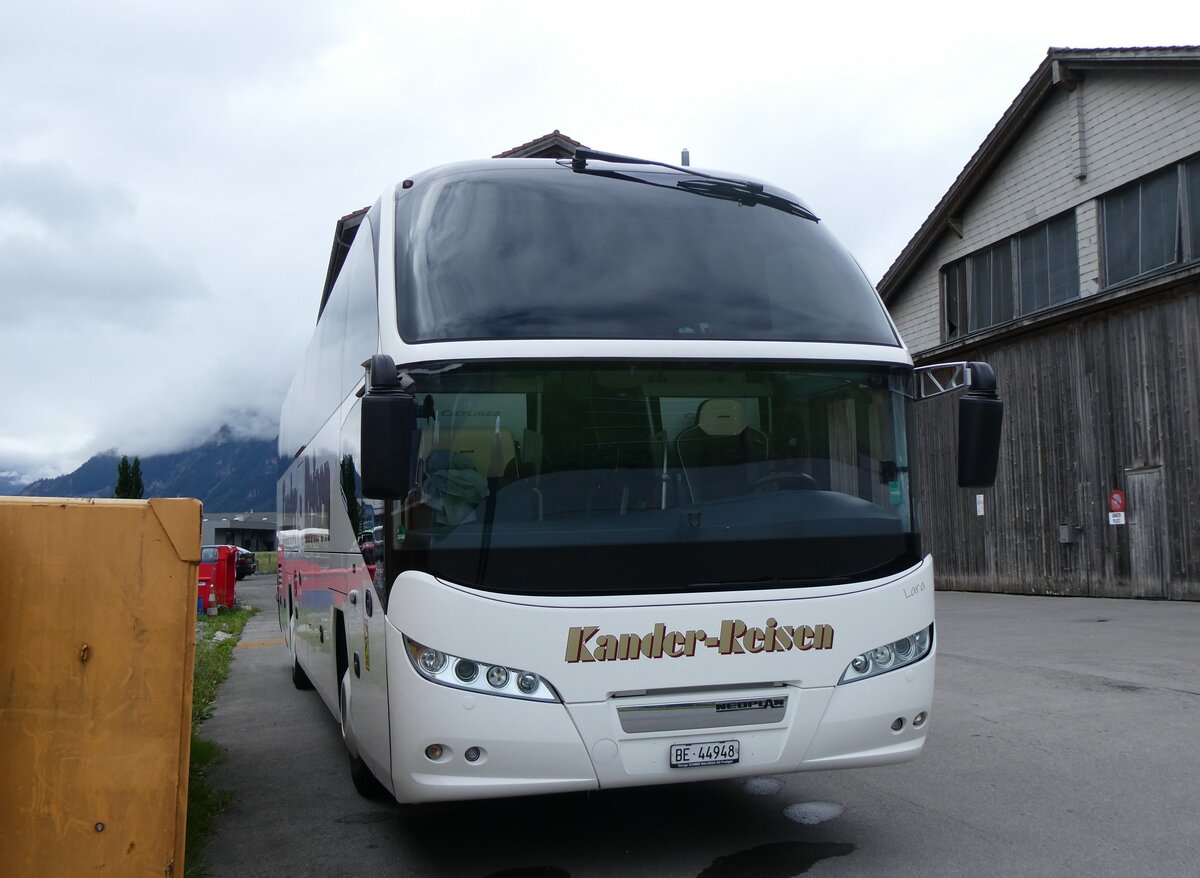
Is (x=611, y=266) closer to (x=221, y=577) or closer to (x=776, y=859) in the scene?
(x=776, y=859)

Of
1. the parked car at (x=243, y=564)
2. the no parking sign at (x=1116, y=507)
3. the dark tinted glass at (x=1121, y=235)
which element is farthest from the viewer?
the parked car at (x=243, y=564)

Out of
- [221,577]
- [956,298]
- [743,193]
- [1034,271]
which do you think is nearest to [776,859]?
[743,193]

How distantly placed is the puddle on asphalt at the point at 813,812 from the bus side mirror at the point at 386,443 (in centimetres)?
275

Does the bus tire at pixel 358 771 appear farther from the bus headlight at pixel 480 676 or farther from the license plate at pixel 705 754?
the license plate at pixel 705 754

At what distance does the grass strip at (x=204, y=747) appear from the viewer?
6.02 meters

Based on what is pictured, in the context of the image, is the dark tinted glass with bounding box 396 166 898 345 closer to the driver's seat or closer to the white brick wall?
the driver's seat

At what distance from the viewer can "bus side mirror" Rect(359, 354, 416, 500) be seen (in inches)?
178

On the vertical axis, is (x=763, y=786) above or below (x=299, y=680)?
above

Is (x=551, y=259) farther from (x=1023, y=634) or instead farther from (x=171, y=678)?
(x=1023, y=634)

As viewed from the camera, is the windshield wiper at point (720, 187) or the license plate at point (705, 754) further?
the windshield wiper at point (720, 187)

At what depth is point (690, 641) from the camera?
4773 mm

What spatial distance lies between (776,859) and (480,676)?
Answer: 5.30 ft

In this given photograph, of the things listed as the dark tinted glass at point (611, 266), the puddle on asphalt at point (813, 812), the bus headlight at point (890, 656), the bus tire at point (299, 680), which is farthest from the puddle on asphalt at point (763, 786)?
the bus tire at point (299, 680)

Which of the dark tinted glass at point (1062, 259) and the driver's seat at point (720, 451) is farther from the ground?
the dark tinted glass at point (1062, 259)
